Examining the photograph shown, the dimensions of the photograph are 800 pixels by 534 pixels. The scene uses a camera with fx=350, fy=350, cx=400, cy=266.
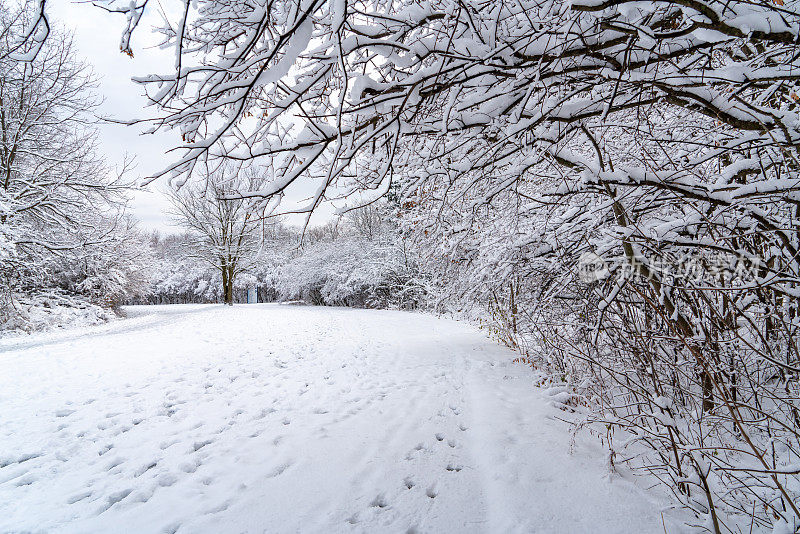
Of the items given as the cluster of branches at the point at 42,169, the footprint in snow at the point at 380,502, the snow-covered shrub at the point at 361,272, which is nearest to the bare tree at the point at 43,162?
the cluster of branches at the point at 42,169

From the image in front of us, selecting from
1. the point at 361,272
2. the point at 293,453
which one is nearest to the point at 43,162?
the point at 293,453

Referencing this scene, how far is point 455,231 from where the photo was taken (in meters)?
5.27

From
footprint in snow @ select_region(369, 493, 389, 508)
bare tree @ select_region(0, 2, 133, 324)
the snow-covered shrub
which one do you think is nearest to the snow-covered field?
footprint in snow @ select_region(369, 493, 389, 508)

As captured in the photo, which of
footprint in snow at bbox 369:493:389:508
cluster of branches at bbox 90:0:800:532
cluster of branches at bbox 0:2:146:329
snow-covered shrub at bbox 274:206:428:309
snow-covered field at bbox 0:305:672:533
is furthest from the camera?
snow-covered shrub at bbox 274:206:428:309

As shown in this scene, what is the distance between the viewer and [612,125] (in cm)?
224

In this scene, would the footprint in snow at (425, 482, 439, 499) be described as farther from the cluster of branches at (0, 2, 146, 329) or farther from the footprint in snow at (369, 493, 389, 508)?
the cluster of branches at (0, 2, 146, 329)

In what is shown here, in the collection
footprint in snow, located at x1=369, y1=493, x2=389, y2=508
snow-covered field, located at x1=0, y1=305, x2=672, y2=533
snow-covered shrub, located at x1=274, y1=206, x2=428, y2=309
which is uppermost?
snow-covered shrub, located at x1=274, y1=206, x2=428, y2=309

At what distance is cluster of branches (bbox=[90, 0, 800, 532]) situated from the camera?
5.43 ft

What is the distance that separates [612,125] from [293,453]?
3578mm

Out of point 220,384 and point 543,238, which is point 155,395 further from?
point 543,238

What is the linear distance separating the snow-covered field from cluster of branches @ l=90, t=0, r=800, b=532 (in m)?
0.87

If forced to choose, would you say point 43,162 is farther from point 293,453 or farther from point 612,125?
point 612,125

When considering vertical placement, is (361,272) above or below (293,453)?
above

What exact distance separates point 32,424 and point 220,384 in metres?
1.89
